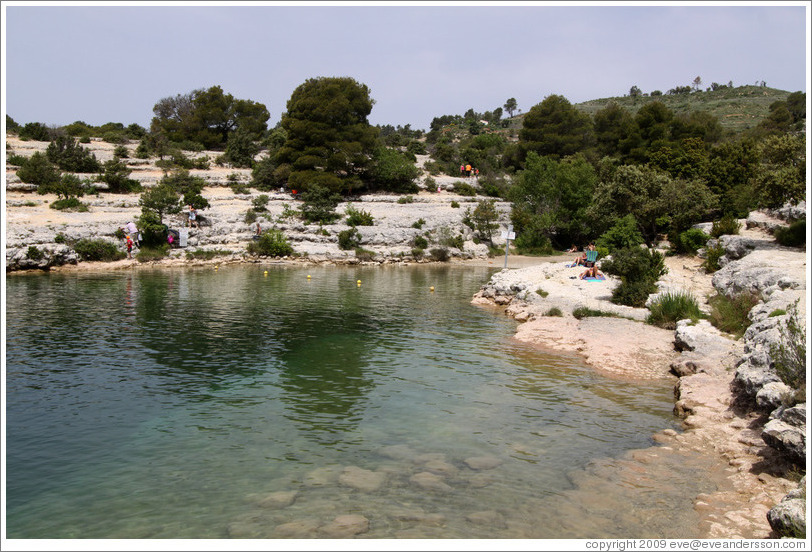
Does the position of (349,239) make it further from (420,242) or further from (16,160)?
(16,160)

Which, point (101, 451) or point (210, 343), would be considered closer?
point (101, 451)

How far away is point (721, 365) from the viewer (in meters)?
13.9

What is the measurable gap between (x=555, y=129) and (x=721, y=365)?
58026 millimetres

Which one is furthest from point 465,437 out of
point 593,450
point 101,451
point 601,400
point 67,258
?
point 67,258

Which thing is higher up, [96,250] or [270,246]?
[270,246]

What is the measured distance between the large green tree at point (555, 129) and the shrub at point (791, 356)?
5887cm

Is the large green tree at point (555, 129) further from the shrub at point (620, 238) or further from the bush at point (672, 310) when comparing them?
the bush at point (672, 310)

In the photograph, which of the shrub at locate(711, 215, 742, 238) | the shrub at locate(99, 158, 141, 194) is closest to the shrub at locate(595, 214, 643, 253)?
the shrub at locate(711, 215, 742, 238)

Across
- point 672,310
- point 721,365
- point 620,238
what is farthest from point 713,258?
point 721,365

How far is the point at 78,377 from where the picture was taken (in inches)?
549

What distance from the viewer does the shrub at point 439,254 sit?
47.1 m

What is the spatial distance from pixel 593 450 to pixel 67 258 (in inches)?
1475

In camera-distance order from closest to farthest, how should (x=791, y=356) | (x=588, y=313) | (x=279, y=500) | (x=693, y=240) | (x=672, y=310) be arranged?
1. (x=279, y=500)
2. (x=791, y=356)
3. (x=672, y=310)
4. (x=588, y=313)
5. (x=693, y=240)

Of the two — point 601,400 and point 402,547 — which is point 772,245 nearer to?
point 601,400
